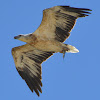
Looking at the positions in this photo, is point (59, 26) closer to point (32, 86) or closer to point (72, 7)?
point (72, 7)

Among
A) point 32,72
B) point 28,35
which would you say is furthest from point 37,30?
point 32,72

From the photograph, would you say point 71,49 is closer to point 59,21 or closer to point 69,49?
point 69,49

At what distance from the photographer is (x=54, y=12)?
12.6 m

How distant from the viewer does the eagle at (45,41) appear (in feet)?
41.4

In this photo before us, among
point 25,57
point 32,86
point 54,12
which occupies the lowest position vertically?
point 32,86

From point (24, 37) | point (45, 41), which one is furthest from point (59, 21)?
point (24, 37)

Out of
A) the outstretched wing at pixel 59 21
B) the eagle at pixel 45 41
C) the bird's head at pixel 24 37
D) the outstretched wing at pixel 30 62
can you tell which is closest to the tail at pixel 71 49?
the eagle at pixel 45 41

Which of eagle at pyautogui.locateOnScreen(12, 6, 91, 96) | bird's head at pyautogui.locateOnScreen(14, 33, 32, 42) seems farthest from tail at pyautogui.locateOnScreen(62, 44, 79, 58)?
bird's head at pyautogui.locateOnScreen(14, 33, 32, 42)

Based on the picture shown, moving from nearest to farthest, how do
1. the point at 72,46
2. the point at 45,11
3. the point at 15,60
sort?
the point at 45,11, the point at 72,46, the point at 15,60

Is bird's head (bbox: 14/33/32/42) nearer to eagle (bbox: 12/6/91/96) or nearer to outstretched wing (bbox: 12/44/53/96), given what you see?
eagle (bbox: 12/6/91/96)

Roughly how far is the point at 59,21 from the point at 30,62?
2.44 metres

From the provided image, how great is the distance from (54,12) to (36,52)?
2.46m

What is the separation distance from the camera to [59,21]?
12992 millimetres

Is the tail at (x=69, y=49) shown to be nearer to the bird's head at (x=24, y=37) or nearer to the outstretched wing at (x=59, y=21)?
Result: the outstretched wing at (x=59, y=21)
